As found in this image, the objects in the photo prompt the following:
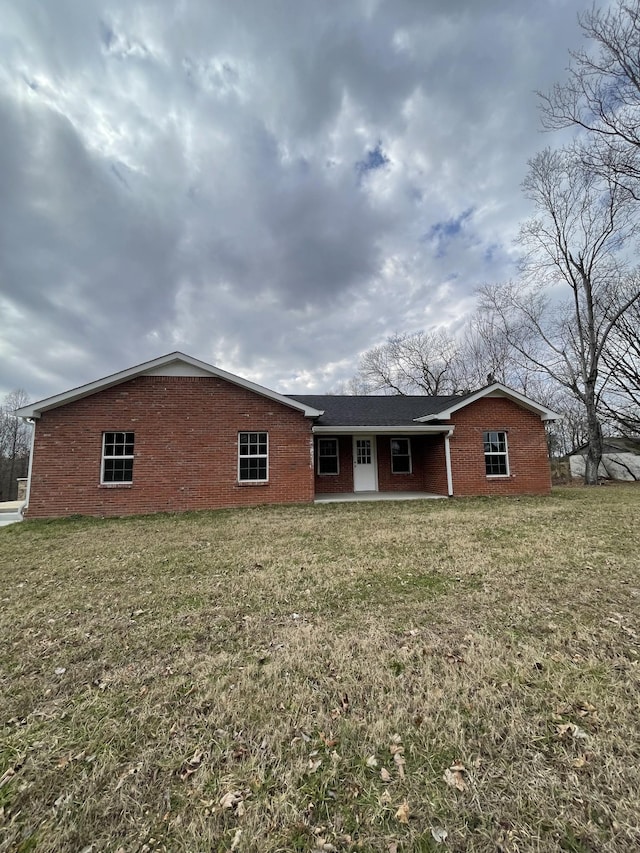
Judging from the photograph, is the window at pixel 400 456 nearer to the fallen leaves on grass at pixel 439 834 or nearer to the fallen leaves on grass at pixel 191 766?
the fallen leaves on grass at pixel 191 766

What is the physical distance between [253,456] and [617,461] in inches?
909

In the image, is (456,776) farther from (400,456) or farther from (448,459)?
(400,456)

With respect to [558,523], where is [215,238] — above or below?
above

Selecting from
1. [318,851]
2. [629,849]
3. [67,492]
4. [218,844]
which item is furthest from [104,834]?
[67,492]

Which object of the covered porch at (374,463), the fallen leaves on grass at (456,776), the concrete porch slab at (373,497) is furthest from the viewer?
the covered porch at (374,463)

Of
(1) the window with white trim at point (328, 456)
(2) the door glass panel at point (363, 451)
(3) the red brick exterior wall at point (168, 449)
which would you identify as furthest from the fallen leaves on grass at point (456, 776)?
(2) the door glass panel at point (363, 451)

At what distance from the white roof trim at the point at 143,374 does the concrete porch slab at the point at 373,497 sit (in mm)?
3114

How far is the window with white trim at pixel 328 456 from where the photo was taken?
14789 millimetres

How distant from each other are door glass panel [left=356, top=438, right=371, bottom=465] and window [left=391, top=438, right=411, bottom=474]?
40.4 inches

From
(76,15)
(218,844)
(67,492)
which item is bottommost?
(218,844)

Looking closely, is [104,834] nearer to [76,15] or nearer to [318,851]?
[318,851]

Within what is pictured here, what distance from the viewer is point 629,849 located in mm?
1519

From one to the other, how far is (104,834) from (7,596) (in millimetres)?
4248

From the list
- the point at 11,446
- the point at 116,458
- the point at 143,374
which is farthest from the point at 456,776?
the point at 11,446
